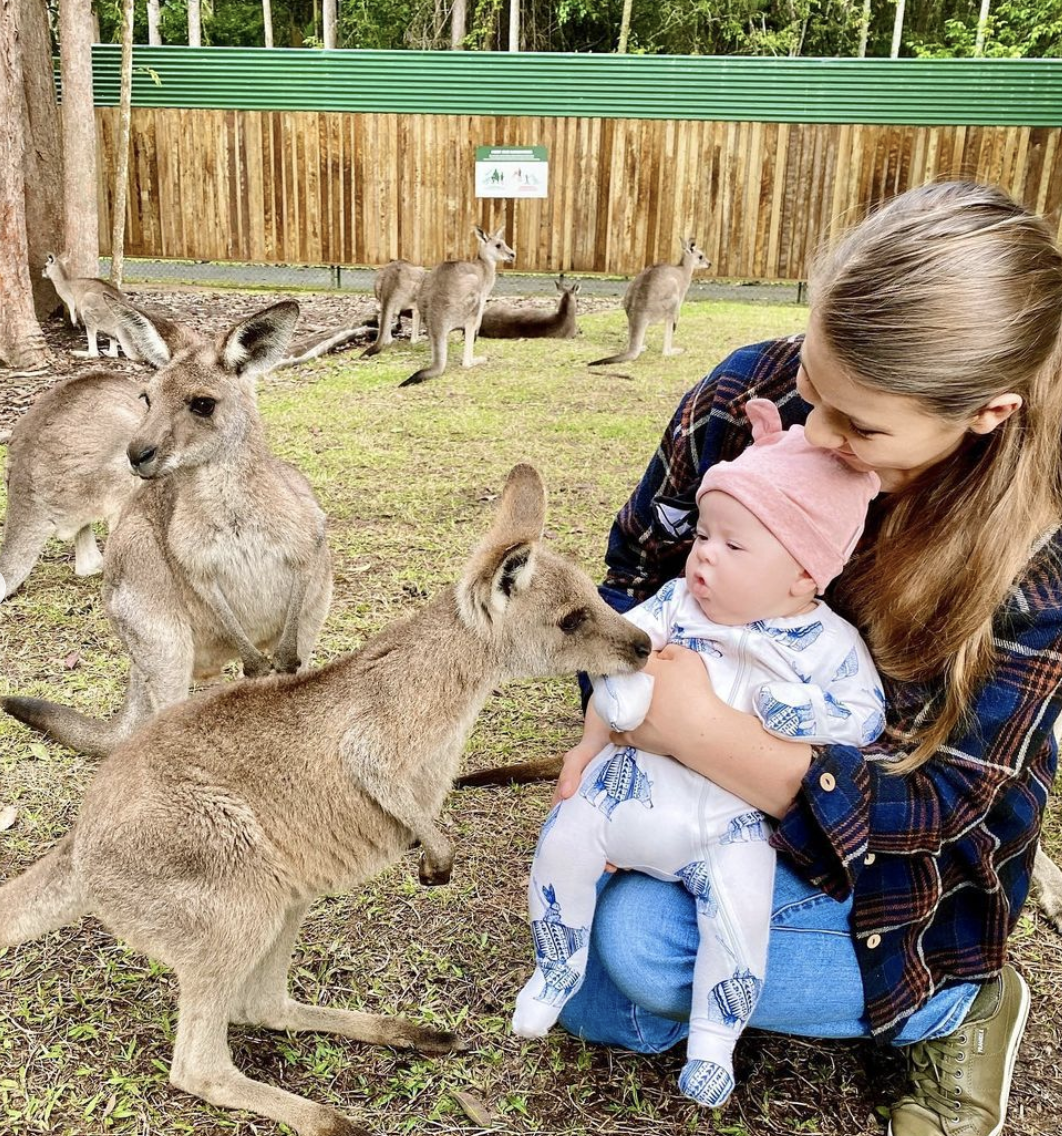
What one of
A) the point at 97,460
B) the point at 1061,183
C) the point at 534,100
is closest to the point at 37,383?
the point at 97,460

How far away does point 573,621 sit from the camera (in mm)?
1765

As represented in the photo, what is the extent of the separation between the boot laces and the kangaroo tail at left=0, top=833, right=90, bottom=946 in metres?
1.31

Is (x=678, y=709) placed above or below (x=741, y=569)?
below

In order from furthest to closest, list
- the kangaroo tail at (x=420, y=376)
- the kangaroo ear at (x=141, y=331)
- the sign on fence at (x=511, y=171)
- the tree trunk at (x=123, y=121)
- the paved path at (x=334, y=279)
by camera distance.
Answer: the paved path at (x=334, y=279) → the sign on fence at (x=511, y=171) → the tree trunk at (x=123, y=121) → the kangaroo tail at (x=420, y=376) → the kangaroo ear at (x=141, y=331)

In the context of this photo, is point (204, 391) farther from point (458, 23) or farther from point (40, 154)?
point (458, 23)

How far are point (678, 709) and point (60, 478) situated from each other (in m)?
2.74

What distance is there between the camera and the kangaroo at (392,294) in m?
8.09

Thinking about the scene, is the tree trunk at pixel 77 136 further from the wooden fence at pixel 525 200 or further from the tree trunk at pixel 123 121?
the wooden fence at pixel 525 200

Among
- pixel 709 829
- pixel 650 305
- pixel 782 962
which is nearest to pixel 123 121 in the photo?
pixel 650 305

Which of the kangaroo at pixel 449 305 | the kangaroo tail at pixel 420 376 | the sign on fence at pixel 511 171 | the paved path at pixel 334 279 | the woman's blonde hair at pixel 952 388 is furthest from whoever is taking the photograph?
the paved path at pixel 334 279

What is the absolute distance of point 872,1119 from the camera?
64.9 inches

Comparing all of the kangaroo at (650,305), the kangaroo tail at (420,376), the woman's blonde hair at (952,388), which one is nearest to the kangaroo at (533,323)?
the kangaroo at (650,305)

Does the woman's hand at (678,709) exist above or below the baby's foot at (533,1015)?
above

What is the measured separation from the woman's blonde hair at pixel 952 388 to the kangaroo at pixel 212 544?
1.50 meters
